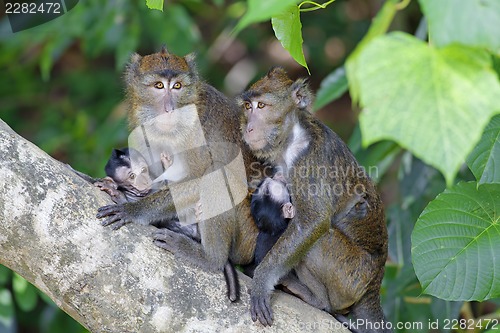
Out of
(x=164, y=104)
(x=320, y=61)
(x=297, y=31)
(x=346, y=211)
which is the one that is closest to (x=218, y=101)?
(x=164, y=104)

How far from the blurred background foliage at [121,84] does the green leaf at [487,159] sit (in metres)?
2.19

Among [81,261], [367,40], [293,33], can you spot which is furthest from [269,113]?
[367,40]

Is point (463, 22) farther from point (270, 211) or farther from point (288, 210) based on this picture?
point (288, 210)

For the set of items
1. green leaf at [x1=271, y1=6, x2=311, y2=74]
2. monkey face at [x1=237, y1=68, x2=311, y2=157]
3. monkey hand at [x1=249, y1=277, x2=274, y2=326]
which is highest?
green leaf at [x1=271, y1=6, x2=311, y2=74]

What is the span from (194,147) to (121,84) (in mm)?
1366

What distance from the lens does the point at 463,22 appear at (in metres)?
2.04

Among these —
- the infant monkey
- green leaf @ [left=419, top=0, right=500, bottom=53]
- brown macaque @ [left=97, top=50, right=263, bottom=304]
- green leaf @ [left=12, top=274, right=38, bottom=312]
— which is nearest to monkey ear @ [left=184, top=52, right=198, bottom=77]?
brown macaque @ [left=97, top=50, right=263, bottom=304]

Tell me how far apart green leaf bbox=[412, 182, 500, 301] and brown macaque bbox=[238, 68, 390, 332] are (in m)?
1.25

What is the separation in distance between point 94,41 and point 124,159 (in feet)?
9.16

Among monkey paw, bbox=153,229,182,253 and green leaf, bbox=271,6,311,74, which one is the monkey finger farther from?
green leaf, bbox=271,6,311,74

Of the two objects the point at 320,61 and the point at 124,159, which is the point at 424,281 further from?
the point at 320,61

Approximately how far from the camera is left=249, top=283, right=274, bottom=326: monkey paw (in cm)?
424

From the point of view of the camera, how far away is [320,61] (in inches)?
420

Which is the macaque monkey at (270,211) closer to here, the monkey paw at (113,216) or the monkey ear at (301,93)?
the monkey ear at (301,93)
